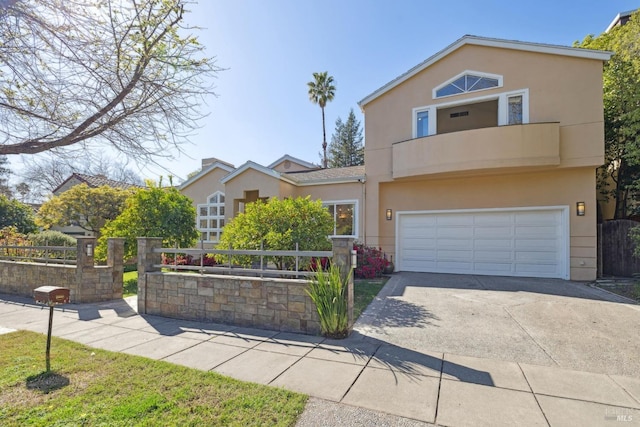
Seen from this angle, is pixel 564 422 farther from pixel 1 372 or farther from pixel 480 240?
pixel 480 240

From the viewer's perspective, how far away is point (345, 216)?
13188 mm

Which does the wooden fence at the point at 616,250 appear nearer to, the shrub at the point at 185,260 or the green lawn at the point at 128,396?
the green lawn at the point at 128,396

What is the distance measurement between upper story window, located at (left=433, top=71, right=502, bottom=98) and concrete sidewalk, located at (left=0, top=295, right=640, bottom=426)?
10120 mm

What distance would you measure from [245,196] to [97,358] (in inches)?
393

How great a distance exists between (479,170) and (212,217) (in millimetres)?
12054

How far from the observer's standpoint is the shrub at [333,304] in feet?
16.6

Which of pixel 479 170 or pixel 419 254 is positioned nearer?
pixel 479 170

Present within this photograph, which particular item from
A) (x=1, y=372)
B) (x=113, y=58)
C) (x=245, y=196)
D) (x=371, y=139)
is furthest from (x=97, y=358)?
(x=371, y=139)

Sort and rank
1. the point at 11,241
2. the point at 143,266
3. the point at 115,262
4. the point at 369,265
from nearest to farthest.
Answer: the point at 143,266 → the point at 115,262 → the point at 369,265 → the point at 11,241

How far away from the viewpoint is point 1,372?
3846 millimetres

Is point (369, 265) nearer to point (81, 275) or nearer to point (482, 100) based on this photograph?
point (482, 100)

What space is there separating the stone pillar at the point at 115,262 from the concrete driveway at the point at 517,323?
675 cm

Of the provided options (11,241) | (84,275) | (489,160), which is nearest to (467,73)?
(489,160)

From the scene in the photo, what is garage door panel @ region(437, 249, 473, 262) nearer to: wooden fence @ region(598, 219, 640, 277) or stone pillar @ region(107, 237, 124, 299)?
wooden fence @ region(598, 219, 640, 277)
